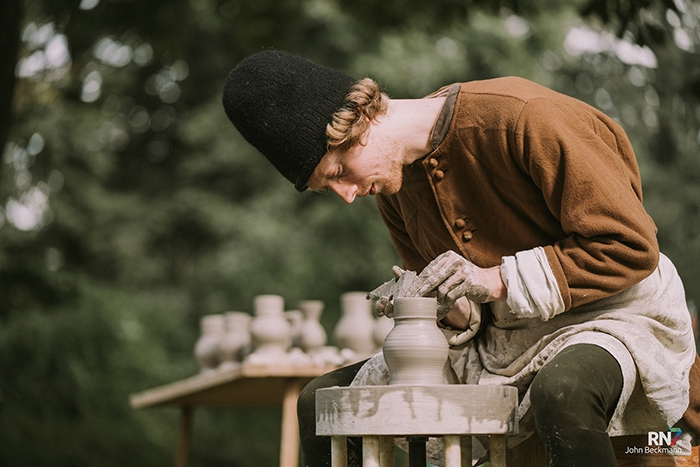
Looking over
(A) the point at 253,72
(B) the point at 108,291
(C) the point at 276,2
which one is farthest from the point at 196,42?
(A) the point at 253,72

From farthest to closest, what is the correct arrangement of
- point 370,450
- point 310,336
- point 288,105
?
1. point 310,336
2. point 288,105
3. point 370,450

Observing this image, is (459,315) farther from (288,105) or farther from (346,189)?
(288,105)

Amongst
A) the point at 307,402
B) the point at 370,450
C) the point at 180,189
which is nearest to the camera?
the point at 370,450

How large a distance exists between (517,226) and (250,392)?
3.57 metres

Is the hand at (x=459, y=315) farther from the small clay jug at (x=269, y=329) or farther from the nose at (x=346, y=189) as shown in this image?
the small clay jug at (x=269, y=329)

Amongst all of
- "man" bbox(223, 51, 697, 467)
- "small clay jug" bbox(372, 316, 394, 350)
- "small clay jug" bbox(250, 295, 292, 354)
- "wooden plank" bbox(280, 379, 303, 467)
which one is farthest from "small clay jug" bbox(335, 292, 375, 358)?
"man" bbox(223, 51, 697, 467)

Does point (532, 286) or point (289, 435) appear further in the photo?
point (289, 435)

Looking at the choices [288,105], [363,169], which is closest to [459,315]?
[363,169]

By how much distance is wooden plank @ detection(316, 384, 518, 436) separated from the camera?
2.12m

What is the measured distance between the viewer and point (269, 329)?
17.5 ft

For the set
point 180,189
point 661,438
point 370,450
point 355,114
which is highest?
point 355,114

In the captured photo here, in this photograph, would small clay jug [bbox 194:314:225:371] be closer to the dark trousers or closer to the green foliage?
the green foliage

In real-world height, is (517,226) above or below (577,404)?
above

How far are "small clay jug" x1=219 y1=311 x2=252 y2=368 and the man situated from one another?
3264 millimetres
